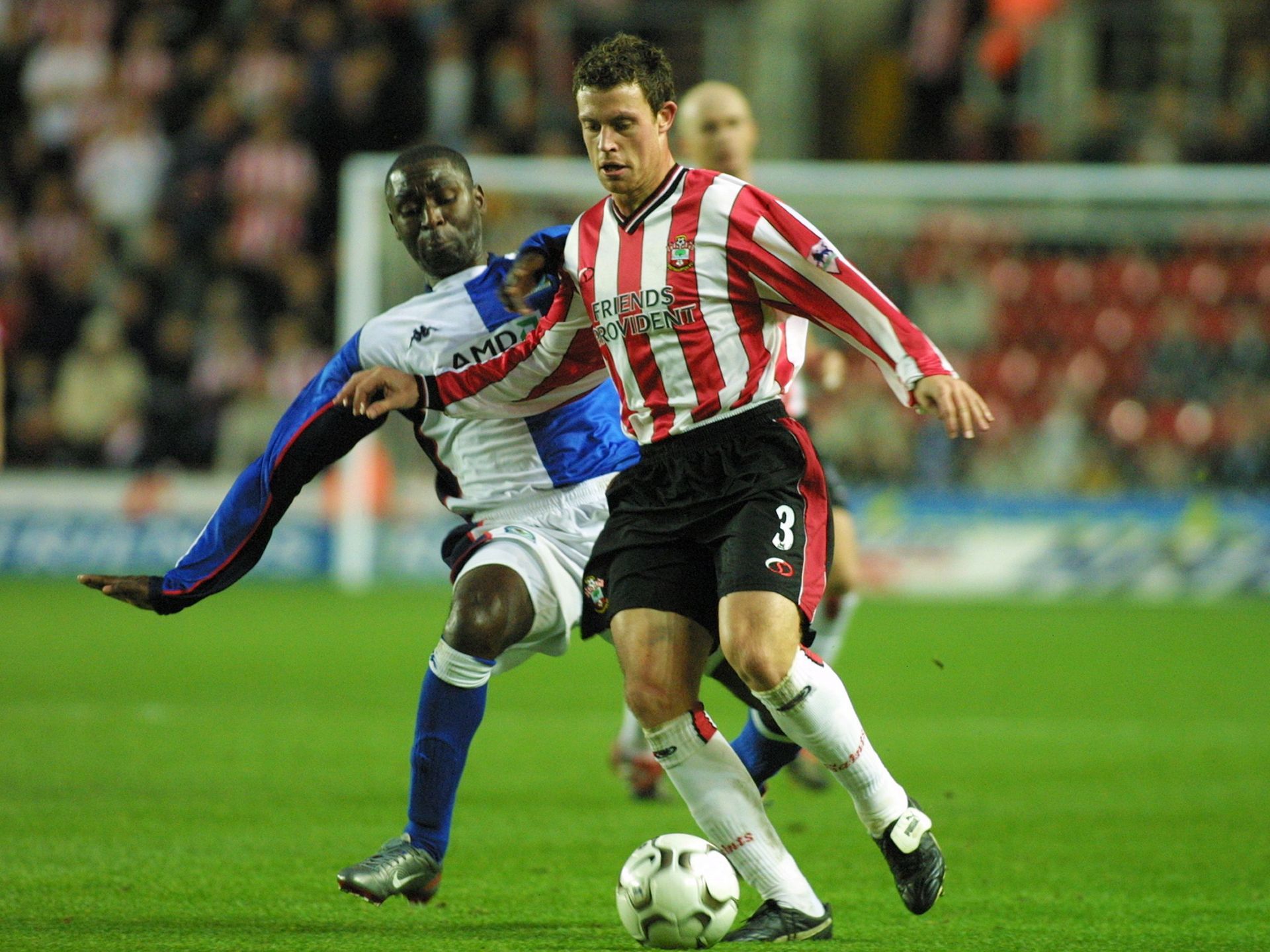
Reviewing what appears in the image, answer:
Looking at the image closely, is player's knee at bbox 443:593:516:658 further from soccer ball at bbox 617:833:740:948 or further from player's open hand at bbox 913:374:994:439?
player's open hand at bbox 913:374:994:439

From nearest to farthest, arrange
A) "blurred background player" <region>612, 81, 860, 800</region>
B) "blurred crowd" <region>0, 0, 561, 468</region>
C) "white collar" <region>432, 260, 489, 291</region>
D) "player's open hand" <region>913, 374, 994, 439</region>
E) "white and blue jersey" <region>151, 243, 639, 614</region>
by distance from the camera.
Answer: "player's open hand" <region>913, 374, 994, 439</region> → "white and blue jersey" <region>151, 243, 639, 614</region> → "white collar" <region>432, 260, 489, 291</region> → "blurred background player" <region>612, 81, 860, 800</region> → "blurred crowd" <region>0, 0, 561, 468</region>

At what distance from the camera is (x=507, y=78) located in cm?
1723

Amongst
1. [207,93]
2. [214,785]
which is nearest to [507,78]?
[207,93]

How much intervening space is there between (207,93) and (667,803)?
12.6 metres

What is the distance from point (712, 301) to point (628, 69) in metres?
0.60

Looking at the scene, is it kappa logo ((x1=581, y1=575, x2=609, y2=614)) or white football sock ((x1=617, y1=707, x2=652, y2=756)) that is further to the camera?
white football sock ((x1=617, y1=707, x2=652, y2=756))

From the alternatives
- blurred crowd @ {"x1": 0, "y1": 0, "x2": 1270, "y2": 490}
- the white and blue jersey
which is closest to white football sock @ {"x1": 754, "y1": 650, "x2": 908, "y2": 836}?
the white and blue jersey

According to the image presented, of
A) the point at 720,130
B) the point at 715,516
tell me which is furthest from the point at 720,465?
the point at 720,130

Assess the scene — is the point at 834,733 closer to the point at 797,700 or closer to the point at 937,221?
the point at 797,700

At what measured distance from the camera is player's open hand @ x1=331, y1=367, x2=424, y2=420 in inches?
185

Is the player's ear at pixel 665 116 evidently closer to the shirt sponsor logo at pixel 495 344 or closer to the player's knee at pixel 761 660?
the shirt sponsor logo at pixel 495 344

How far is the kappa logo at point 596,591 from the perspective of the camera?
4496 mm

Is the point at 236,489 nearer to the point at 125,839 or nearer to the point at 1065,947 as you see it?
the point at 125,839

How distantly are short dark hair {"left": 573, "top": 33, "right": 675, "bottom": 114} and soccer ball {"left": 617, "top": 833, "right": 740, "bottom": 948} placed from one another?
1.83 meters
